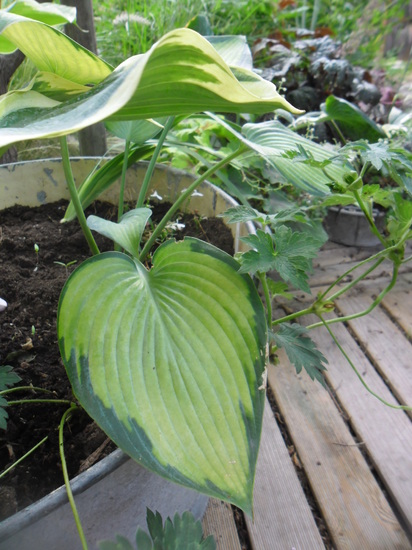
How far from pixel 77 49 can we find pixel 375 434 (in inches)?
34.1

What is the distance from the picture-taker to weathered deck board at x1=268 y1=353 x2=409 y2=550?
775 millimetres

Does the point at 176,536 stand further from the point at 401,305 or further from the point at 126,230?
the point at 401,305

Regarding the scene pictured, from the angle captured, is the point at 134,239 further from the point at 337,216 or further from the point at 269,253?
the point at 337,216

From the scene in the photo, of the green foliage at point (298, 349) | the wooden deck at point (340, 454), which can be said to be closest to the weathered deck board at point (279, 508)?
the wooden deck at point (340, 454)

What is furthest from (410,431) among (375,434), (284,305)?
(284,305)

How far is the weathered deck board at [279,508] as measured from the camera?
761 millimetres

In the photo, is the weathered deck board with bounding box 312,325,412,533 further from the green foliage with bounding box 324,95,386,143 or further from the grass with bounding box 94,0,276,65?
the grass with bounding box 94,0,276,65

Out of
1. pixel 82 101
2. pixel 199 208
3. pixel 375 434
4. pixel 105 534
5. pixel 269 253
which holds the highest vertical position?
pixel 82 101

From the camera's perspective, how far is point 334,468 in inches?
34.4

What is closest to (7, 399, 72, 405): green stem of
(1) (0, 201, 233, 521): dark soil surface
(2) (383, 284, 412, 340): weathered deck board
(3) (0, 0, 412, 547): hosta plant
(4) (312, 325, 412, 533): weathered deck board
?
(1) (0, 201, 233, 521): dark soil surface

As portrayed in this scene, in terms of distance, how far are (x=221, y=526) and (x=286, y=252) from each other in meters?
0.51

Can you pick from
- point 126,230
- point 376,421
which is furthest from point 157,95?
point 376,421

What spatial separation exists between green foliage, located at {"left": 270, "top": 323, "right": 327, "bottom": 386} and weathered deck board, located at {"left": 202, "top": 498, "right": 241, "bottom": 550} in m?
0.33

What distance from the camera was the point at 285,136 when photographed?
0.66 metres
